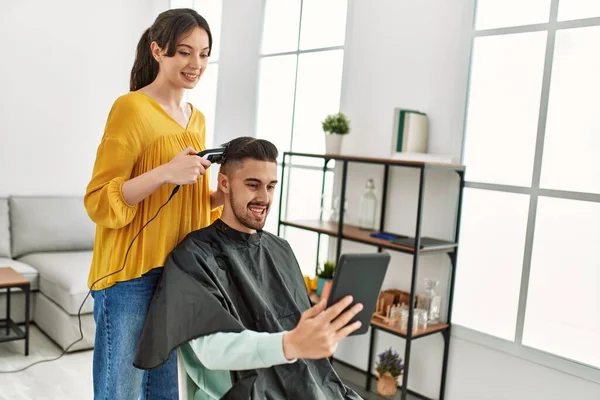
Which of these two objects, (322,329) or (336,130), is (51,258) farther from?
(322,329)

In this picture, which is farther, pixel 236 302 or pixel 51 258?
pixel 51 258

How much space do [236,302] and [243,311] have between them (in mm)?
34

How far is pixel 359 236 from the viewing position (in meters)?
3.04

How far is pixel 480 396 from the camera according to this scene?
9.39 ft

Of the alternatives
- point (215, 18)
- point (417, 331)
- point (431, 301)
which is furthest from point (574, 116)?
point (215, 18)

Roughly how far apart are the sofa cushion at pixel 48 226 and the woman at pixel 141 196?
2.94 meters

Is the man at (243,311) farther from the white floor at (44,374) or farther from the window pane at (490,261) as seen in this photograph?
the white floor at (44,374)

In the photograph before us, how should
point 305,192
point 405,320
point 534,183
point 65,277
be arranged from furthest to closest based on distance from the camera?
point 305,192 → point 65,277 → point 405,320 → point 534,183

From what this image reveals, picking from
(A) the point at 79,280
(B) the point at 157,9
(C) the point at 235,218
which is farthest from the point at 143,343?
(B) the point at 157,9

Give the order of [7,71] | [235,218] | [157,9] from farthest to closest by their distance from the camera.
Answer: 1. [157,9]
2. [7,71]
3. [235,218]

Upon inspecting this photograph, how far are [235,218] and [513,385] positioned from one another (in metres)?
1.76

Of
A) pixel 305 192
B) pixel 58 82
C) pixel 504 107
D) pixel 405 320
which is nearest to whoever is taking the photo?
pixel 504 107

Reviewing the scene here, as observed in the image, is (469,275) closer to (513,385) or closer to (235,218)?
(513,385)

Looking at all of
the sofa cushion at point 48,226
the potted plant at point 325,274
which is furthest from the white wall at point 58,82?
the potted plant at point 325,274
